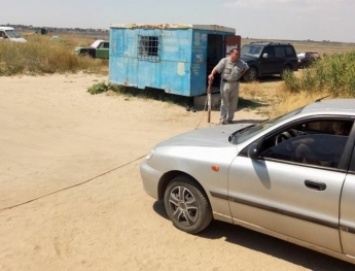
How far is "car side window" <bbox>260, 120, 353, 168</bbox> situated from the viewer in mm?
3426

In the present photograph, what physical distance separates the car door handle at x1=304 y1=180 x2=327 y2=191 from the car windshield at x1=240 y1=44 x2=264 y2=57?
51.7ft

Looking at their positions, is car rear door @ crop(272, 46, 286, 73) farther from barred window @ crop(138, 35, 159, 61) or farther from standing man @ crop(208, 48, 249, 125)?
standing man @ crop(208, 48, 249, 125)

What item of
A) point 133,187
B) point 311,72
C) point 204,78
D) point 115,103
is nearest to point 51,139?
point 133,187

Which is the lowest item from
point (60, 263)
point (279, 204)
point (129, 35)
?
point (60, 263)

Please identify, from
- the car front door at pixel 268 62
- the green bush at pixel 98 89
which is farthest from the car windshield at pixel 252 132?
the car front door at pixel 268 62

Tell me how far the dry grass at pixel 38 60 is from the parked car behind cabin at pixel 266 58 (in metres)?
7.14

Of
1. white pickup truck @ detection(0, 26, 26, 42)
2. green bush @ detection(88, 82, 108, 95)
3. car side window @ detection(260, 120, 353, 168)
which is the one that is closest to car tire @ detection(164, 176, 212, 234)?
car side window @ detection(260, 120, 353, 168)

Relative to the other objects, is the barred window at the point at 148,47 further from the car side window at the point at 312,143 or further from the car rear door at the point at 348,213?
the car rear door at the point at 348,213

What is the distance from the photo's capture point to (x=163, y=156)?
4.38 m

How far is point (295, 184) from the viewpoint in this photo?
3.47 m

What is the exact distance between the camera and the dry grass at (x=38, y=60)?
18.6 m

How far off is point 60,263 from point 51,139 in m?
4.79

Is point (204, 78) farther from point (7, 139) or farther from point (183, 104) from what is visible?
point (7, 139)

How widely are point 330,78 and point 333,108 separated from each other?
27.5 feet
